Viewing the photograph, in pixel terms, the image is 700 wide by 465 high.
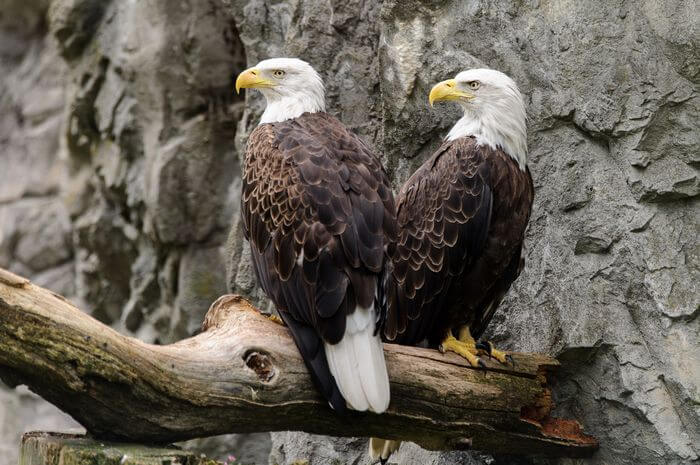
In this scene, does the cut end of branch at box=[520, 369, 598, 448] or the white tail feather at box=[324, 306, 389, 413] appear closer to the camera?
the white tail feather at box=[324, 306, 389, 413]

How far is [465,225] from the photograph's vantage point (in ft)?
14.2

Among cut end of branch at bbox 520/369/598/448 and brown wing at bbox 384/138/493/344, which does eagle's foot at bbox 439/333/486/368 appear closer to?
brown wing at bbox 384/138/493/344

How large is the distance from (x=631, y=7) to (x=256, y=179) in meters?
1.90

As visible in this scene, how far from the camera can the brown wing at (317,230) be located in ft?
12.3

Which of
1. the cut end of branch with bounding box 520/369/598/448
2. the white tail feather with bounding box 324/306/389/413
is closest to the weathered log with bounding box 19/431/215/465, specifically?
the white tail feather with bounding box 324/306/389/413

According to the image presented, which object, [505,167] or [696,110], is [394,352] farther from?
→ [696,110]

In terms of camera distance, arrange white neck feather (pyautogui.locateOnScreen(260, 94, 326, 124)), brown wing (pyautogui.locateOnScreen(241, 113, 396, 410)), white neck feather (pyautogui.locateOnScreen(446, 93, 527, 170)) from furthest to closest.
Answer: white neck feather (pyautogui.locateOnScreen(260, 94, 326, 124))
white neck feather (pyautogui.locateOnScreen(446, 93, 527, 170))
brown wing (pyautogui.locateOnScreen(241, 113, 396, 410))

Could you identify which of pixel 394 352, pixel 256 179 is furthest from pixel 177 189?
pixel 394 352

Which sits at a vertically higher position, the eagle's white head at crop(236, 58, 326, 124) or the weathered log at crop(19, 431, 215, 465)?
the eagle's white head at crop(236, 58, 326, 124)

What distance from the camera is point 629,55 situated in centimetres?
448

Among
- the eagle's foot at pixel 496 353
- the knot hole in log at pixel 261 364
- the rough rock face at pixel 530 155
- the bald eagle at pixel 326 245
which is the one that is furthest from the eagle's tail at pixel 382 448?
the knot hole in log at pixel 261 364

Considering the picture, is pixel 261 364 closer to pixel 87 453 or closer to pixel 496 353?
pixel 87 453

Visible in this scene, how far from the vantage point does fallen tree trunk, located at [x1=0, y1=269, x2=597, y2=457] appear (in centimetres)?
306

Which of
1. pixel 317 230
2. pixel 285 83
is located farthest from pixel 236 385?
pixel 285 83
